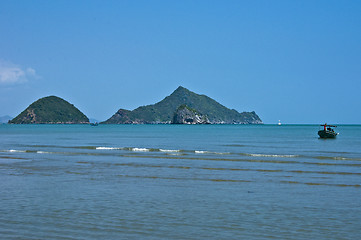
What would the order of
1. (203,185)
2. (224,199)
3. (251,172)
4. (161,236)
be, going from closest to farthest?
(161,236) < (224,199) < (203,185) < (251,172)

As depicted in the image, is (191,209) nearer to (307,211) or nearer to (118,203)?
(118,203)

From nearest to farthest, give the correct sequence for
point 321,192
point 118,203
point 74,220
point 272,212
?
point 74,220 < point 272,212 < point 118,203 < point 321,192

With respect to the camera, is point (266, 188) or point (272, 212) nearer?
point (272, 212)

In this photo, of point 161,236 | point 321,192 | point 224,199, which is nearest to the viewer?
point 161,236

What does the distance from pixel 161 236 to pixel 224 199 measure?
6.49 meters

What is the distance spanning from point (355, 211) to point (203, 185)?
341 inches

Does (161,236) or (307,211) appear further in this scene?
(307,211)

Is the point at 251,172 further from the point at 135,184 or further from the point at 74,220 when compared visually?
the point at 74,220

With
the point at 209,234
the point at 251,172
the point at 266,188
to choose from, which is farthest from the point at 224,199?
the point at 251,172

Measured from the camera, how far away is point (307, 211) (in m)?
16.1

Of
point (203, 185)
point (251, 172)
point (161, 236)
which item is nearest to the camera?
point (161, 236)

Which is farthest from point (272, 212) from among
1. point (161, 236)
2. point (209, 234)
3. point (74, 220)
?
point (74, 220)

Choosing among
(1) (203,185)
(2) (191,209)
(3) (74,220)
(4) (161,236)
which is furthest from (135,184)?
(4) (161,236)

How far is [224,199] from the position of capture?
18.5 meters
